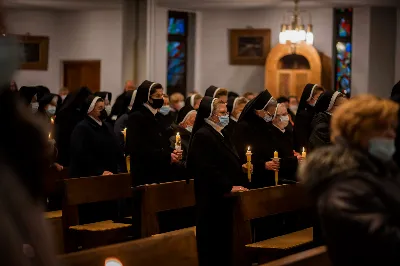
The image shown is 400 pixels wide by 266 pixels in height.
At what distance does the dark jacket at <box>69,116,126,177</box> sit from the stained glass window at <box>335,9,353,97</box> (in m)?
11.9

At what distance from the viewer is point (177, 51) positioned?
68.4 ft

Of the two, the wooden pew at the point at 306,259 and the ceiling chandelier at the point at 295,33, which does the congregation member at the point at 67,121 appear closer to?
the wooden pew at the point at 306,259

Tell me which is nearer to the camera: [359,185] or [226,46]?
[359,185]

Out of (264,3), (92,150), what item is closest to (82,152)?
(92,150)

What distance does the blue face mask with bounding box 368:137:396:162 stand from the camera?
347 cm

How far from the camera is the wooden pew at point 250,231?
284 inches

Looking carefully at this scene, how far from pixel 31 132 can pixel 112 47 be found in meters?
17.4

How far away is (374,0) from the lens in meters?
18.5

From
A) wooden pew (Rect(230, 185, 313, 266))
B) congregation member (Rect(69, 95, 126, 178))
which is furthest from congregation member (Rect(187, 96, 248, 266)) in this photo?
congregation member (Rect(69, 95, 126, 178))

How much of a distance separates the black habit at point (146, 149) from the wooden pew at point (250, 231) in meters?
1.51

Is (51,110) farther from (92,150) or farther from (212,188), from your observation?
(212,188)

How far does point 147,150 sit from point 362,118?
5367 millimetres

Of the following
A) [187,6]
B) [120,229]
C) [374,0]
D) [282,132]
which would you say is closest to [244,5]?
[187,6]

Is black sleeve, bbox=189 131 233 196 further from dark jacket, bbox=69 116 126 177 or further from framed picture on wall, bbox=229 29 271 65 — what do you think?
framed picture on wall, bbox=229 29 271 65
